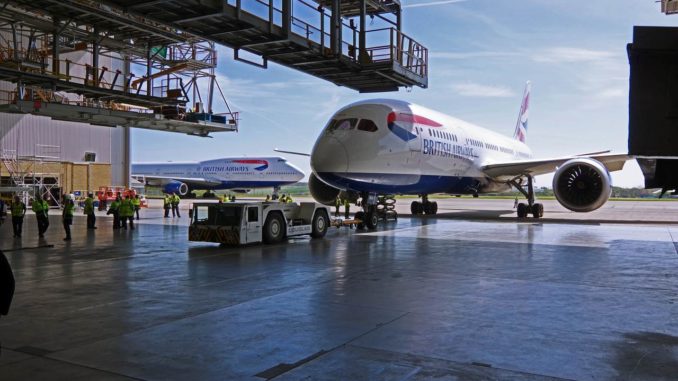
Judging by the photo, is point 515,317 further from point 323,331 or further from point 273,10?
point 273,10

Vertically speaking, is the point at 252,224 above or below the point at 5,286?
below

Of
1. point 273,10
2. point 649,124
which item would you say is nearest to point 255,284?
point 649,124

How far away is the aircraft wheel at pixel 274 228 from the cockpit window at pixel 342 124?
3.75 meters

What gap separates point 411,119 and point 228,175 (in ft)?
129

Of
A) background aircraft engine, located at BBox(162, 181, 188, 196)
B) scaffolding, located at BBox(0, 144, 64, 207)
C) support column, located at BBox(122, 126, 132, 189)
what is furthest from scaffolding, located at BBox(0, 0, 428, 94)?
background aircraft engine, located at BBox(162, 181, 188, 196)

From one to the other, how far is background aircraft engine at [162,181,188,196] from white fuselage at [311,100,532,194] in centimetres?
3629

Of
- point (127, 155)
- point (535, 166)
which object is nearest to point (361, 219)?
point (535, 166)

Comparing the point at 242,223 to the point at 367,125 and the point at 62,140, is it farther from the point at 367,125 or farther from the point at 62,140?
the point at 62,140

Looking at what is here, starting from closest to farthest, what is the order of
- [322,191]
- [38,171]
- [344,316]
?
[344,316], [322,191], [38,171]

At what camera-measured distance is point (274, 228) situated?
14.5m

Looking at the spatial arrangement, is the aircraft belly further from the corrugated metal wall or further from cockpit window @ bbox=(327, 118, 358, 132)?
the corrugated metal wall

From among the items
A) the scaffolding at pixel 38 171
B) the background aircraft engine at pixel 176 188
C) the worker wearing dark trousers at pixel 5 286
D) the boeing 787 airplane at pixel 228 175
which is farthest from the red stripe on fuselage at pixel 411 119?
the background aircraft engine at pixel 176 188

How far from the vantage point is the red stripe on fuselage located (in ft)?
57.6

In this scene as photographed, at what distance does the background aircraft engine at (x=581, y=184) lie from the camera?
18.9m
